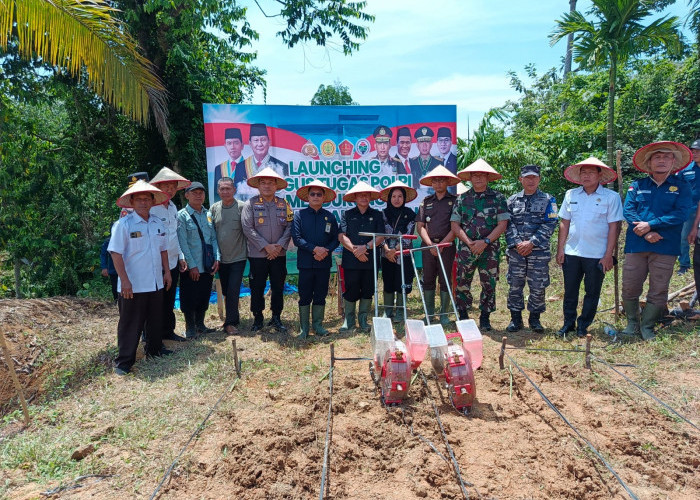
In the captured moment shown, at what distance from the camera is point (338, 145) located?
712 cm

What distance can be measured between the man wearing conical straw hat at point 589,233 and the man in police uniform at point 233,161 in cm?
434

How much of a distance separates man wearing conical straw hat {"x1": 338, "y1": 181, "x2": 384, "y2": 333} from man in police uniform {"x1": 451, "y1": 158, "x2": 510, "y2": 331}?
930mm

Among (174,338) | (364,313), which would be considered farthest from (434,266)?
(174,338)

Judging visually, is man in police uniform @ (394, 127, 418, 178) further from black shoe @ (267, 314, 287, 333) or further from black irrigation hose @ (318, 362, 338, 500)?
black irrigation hose @ (318, 362, 338, 500)

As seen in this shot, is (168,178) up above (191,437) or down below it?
above

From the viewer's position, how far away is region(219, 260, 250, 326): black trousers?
575cm

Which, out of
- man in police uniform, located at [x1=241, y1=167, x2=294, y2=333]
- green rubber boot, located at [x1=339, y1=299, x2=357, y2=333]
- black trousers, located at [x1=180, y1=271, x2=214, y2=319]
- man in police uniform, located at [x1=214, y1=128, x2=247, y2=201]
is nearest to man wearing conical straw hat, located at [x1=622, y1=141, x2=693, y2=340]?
green rubber boot, located at [x1=339, y1=299, x2=357, y2=333]

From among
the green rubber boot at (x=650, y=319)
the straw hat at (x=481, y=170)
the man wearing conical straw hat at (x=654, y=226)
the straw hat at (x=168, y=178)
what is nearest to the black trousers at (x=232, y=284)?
the straw hat at (x=168, y=178)

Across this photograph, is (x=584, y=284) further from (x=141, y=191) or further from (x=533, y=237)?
(x=141, y=191)

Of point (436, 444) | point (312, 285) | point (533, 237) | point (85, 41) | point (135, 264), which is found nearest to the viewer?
point (436, 444)

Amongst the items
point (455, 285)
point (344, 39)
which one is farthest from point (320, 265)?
point (344, 39)

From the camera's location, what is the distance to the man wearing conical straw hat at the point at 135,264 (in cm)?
456

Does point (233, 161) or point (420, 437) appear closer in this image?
point (420, 437)

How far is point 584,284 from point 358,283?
250cm
